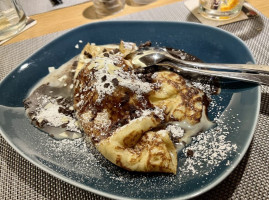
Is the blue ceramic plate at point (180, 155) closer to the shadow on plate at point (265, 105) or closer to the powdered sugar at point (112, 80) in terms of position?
the shadow on plate at point (265, 105)

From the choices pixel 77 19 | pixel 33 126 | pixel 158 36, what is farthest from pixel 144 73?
pixel 77 19

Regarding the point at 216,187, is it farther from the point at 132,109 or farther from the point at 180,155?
the point at 132,109

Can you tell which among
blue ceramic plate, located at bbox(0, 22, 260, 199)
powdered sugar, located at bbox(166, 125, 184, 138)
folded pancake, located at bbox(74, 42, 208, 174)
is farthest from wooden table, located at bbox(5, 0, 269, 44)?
powdered sugar, located at bbox(166, 125, 184, 138)

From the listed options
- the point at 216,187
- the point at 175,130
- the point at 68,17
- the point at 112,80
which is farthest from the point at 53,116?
the point at 68,17

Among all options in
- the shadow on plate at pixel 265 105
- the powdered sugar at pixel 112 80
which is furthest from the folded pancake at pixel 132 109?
the shadow on plate at pixel 265 105

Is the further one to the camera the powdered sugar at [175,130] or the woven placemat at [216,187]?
the powdered sugar at [175,130]

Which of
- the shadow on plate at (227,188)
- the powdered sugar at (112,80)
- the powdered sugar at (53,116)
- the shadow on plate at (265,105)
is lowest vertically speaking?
the shadow on plate at (227,188)

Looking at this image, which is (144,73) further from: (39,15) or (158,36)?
(39,15)

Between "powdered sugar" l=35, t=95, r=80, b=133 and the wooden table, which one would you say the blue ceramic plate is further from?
the wooden table
